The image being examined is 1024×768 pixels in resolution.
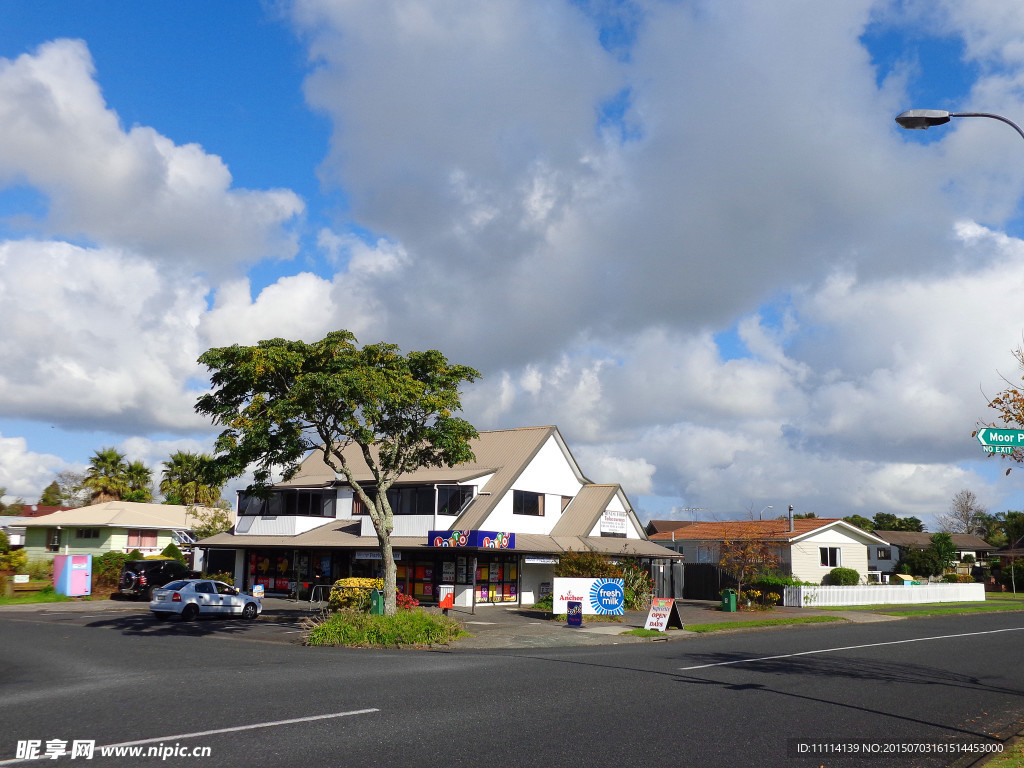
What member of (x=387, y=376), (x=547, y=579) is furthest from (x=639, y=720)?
(x=547, y=579)

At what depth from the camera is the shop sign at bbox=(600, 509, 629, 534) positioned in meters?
42.3

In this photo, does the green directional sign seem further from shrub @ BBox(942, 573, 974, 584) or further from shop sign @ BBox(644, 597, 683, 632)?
shrub @ BBox(942, 573, 974, 584)

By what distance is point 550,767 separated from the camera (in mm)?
8453

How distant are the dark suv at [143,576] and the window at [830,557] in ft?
129

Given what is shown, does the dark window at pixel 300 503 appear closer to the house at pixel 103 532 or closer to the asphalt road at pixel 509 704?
the house at pixel 103 532

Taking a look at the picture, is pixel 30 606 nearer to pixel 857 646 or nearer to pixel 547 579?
pixel 547 579

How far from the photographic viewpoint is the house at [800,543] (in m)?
53.2

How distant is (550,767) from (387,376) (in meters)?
17.8

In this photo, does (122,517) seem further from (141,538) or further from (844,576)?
(844,576)

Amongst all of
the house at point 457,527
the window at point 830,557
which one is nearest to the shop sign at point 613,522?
the house at point 457,527

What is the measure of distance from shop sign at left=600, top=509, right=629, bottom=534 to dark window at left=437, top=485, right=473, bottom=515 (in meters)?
8.11

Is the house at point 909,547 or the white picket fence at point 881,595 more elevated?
the house at point 909,547

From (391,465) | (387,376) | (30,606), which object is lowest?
(30,606)

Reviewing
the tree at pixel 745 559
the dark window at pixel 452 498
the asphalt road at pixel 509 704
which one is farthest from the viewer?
the tree at pixel 745 559
